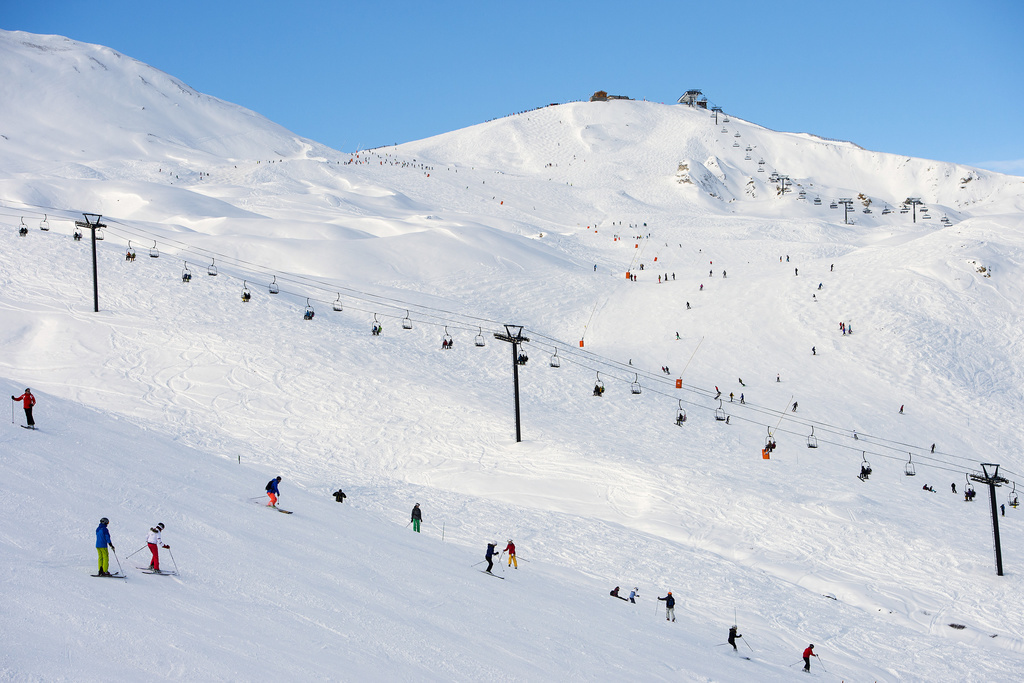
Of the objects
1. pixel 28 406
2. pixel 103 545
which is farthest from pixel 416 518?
pixel 103 545

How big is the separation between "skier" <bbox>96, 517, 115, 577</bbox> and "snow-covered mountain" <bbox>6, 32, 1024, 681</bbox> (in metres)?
0.43

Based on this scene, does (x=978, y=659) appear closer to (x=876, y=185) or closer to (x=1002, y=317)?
(x=1002, y=317)

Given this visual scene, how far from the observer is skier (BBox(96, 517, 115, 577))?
1187 cm

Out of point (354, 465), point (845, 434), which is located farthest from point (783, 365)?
point (354, 465)

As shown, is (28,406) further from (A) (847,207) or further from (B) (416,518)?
(A) (847,207)

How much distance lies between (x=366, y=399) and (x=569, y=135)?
126 metres

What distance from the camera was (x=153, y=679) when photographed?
30.7 feet

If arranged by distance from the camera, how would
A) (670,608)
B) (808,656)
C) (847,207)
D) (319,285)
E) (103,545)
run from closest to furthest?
1. (103,545)
2. (808,656)
3. (670,608)
4. (319,285)
5. (847,207)

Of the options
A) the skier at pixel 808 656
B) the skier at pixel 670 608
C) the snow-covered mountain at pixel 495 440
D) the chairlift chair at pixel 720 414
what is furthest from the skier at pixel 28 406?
the chairlift chair at pixel 720 414

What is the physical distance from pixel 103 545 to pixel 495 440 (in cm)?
2179

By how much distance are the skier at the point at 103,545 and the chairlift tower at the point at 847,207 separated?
108892 millimetres

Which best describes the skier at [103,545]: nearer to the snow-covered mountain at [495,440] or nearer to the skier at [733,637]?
the snow-covered mountain at [495,440]

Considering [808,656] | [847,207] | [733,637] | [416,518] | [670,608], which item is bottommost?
[808,656]

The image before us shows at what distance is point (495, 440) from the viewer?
33.0 meters
